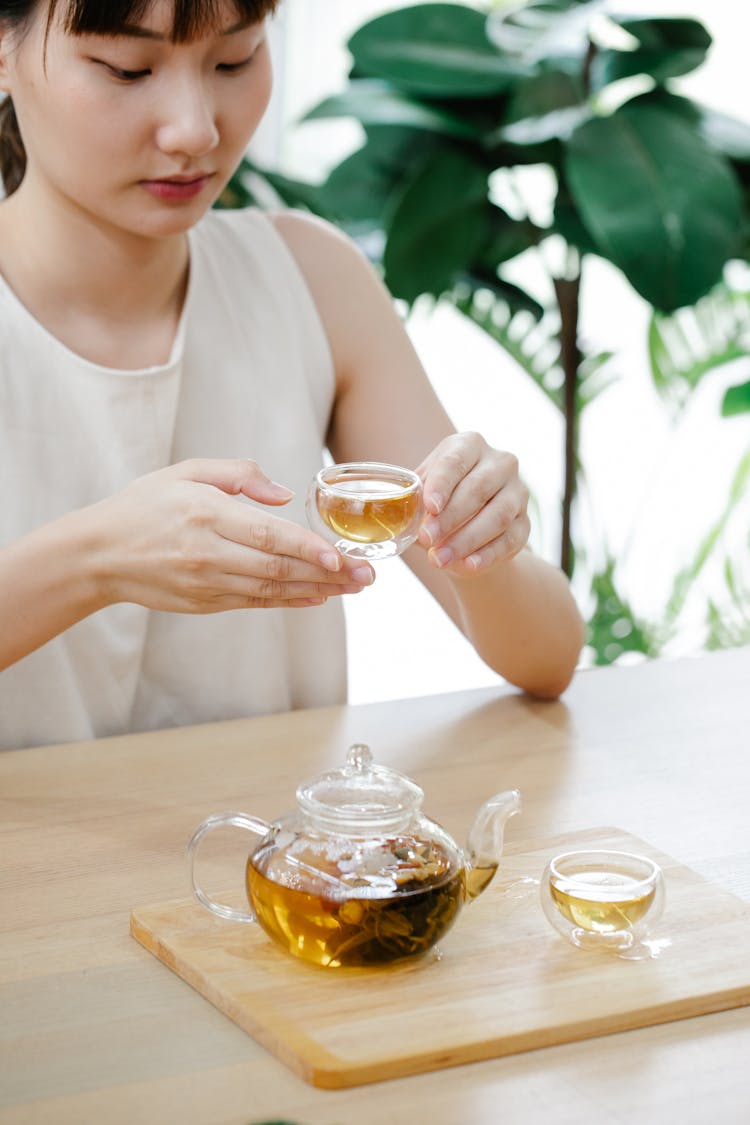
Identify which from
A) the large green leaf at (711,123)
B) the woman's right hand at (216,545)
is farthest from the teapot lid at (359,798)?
the large green leaf at (711,123)

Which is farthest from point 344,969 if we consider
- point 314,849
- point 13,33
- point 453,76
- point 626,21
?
point 626,21

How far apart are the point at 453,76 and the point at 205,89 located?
1.43m

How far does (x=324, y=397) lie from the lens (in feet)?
6.08

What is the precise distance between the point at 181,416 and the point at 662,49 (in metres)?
1.56

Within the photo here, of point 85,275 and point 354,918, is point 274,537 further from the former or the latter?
point 85,275

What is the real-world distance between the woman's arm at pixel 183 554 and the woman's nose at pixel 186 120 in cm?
37

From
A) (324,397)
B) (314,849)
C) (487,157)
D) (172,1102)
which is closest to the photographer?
(172,1102)

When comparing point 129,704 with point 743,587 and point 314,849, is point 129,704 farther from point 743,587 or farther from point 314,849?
point 743,587

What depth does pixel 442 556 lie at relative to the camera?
127cm

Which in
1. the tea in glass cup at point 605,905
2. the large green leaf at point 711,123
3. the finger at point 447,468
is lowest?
the tea in glass cup at point 605,905

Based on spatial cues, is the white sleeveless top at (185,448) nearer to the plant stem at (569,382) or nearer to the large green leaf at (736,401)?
the plant stem at (569,382)

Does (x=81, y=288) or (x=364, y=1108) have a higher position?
(x=81, y=288)

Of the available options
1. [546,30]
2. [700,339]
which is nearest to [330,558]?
[546,30]

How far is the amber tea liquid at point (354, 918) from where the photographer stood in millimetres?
930
